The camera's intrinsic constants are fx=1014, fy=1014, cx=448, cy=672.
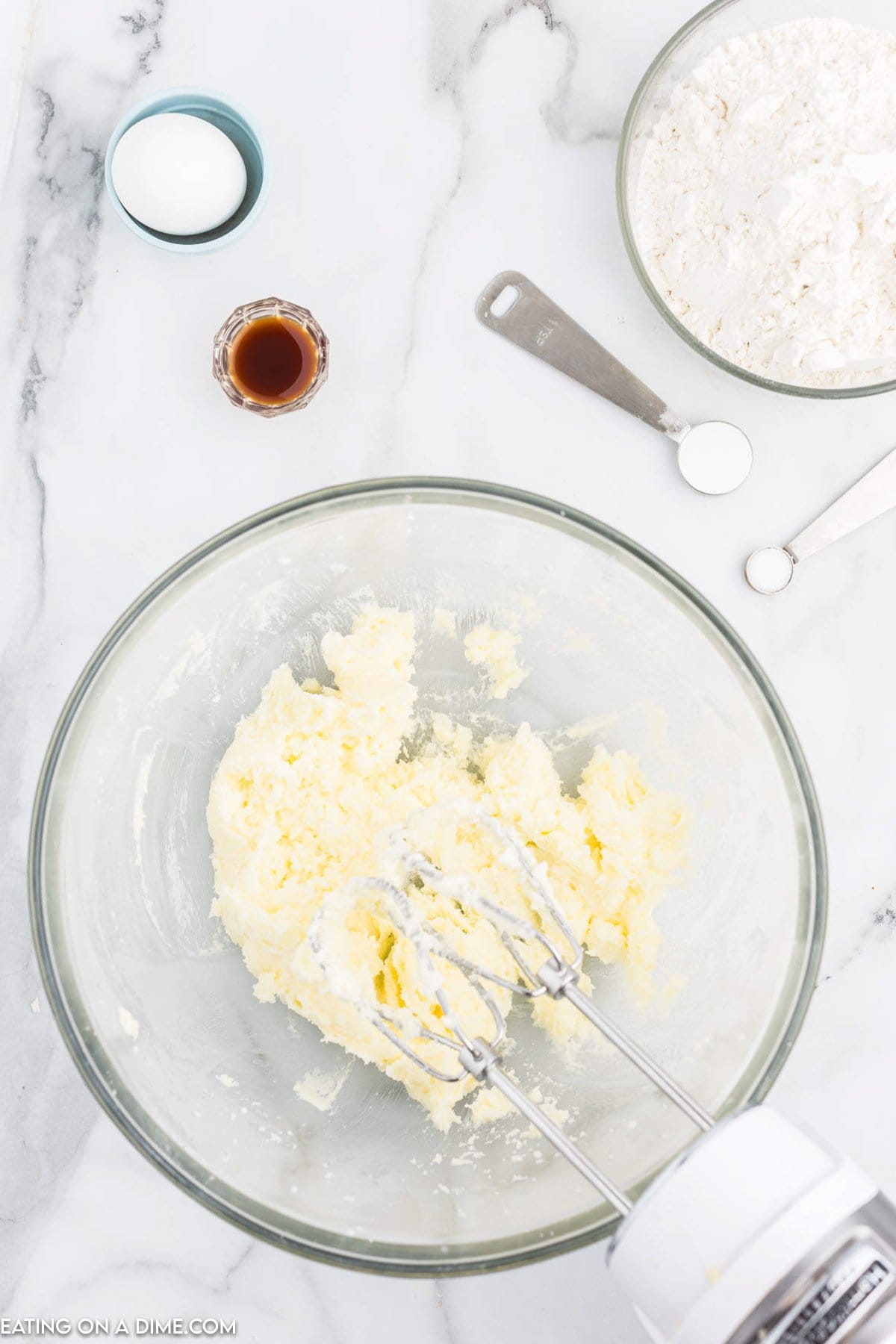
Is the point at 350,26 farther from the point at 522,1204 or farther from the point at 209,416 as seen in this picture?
the point at 522,1204

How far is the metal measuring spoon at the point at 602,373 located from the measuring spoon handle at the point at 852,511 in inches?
4.9

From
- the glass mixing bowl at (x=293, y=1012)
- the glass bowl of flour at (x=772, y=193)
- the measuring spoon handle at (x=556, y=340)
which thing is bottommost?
the glass mixing bowl at (x=293, y=1012)

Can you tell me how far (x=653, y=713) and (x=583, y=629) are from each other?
146mm

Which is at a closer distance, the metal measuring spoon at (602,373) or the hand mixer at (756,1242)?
the hand mixer at (756,1242)

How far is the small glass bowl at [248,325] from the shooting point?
1414 mm

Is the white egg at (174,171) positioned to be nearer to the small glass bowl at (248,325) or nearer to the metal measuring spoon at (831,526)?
the small glass bowl at (248,325)

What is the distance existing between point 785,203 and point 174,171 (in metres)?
0.80

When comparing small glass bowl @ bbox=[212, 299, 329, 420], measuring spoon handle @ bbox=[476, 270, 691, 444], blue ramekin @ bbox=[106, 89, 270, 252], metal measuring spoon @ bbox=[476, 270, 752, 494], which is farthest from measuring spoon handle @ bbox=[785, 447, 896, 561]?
blue ramekin @ bbox=[106, 89, 270, 252]

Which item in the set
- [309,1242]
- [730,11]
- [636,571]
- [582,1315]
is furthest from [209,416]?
[582,1315]

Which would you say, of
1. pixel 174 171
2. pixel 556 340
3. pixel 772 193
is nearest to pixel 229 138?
pixel 174 171

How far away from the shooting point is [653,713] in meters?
1.36

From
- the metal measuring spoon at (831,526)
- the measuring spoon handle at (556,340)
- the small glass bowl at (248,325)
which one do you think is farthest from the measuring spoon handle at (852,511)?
the small glass bowl at (248,325)

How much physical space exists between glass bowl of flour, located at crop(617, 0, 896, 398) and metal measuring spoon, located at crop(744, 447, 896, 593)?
137 mm

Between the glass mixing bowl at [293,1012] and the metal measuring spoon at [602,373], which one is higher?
the metal measuring spoon at [602,373]
